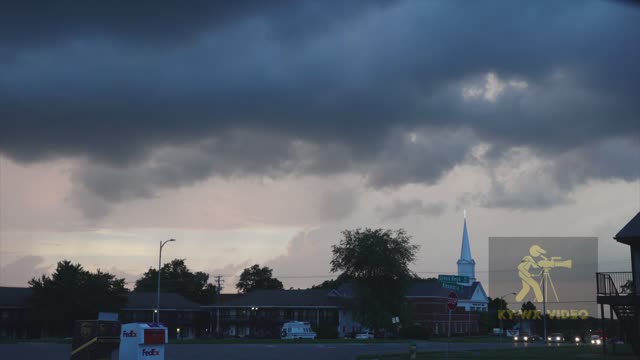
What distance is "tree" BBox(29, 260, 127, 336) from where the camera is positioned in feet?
295

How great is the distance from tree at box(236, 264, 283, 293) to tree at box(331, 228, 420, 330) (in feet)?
233

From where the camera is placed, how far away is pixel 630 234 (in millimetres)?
39188

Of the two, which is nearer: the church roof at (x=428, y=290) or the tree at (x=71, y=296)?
the tree at (x=71, y=296)

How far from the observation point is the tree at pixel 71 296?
8981cm

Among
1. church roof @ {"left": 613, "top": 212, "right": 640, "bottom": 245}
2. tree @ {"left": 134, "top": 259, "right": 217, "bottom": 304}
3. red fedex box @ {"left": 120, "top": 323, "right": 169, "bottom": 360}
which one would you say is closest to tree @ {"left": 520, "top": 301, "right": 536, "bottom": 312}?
tree @ {"left": 134, "top": 259, "right": 217, "bottom": 304}

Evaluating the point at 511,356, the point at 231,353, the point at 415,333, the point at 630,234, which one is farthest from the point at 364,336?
the point at 630,234

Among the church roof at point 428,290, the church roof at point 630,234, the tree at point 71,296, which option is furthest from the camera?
the church roof at point 428,290

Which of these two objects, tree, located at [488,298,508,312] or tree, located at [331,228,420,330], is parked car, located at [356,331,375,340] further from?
tree, located at [488,298,508,312]

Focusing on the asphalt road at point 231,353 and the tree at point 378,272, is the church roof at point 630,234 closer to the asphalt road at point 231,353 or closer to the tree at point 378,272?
the asphalt road at point 231,353

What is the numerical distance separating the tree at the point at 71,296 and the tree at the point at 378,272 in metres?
31.7

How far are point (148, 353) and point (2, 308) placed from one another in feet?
291

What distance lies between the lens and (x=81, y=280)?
299ft

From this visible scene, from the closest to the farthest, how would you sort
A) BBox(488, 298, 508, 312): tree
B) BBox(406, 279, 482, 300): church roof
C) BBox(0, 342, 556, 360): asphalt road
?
BBox(0, 342, 556, 360): asphalt road → BBox(406, 279, 482, 300): church roof → BBox(488, 298, 508, 312): tree

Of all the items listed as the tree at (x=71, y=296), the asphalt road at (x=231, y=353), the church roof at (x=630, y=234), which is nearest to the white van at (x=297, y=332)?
the tree at (x=71, y=296)
